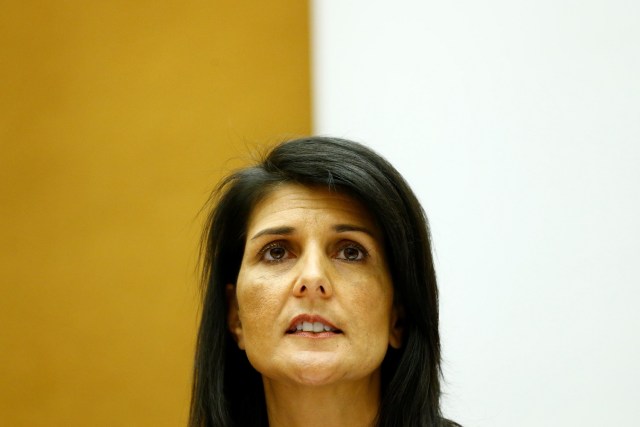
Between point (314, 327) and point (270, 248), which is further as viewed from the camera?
point (270, 248)

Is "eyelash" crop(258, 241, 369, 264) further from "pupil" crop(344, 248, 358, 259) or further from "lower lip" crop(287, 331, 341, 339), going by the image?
"lower lip" crop(287, 331, 341, 339)

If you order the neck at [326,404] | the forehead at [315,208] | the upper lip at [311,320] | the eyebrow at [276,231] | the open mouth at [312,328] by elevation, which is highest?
the forehead at [315,208]

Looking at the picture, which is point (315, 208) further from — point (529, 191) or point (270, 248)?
point (529, 191)

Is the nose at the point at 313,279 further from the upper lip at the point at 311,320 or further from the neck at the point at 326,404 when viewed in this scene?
the neck at the point at 326,404

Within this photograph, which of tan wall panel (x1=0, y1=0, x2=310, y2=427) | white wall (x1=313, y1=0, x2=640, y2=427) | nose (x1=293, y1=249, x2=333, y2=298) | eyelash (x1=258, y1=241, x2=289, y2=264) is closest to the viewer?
nose (x1=293, y1=249, x2=333, y2=298)

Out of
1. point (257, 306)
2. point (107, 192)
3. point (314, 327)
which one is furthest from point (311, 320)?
point (107, 192)

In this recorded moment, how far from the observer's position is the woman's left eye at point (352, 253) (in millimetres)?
2025

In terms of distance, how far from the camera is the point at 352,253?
2033 mm

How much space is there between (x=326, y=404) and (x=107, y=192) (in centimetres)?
177

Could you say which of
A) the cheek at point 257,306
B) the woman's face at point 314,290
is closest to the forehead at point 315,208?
the woman's face at point 314,290

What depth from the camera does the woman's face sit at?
194cm

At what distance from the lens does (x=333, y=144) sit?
204 cm

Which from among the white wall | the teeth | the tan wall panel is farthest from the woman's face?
the tan wall panel

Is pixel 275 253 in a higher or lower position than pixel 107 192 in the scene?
lower
